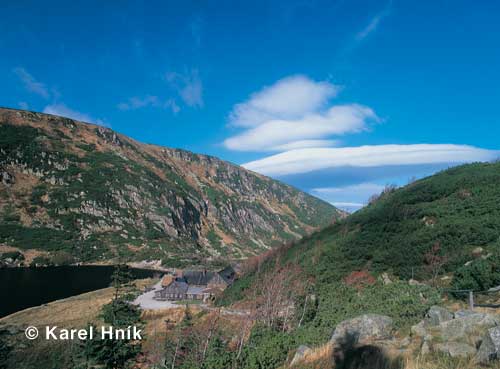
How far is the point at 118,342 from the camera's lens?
22203 millimetres

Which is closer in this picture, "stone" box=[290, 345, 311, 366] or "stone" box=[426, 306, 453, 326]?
"stone" box=[290, 345, 311, 366]

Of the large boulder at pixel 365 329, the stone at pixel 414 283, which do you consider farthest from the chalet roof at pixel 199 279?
the large boulder at pixel 365 329

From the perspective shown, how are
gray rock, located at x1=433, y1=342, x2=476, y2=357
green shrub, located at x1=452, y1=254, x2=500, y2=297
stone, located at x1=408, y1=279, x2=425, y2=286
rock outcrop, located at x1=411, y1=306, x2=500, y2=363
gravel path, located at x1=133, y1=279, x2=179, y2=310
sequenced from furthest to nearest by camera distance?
gravel path, located at x1=133, y1=279, x2=179, y2=310
stone, located at x1=408, y1=279, x2=425, y2=286
green shrub, located at x1=452, y1=254, x2=500, y2=297
gray rock, located at x1=433, y1=342, x2=476, y2=357
rock outcrop, located at x1=411, y1=306, x2=500, y2=363

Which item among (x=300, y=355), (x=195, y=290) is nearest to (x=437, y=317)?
(x=300, y=355)

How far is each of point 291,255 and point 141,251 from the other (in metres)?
93.3

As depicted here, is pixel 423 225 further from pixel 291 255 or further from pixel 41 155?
pixel 41 155

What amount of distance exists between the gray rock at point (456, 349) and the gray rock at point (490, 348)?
43cm

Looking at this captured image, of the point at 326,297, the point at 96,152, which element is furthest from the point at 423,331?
the point at 96,152

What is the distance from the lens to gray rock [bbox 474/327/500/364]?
675cm

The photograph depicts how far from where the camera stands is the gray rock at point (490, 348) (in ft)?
22.2

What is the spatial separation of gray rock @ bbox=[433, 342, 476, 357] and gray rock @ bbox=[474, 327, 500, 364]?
430 millimetres

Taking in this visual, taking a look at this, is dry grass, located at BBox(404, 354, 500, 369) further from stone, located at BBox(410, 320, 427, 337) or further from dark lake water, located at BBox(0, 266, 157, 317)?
dark lake water, located at BBox(0, 266, 157, 317)

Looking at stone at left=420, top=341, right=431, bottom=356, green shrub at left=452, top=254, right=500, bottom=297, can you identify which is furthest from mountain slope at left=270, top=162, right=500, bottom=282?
stone at left=420, top=341, right=431, bottom=356

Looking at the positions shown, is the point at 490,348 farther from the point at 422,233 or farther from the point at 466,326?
the point at 422,233
